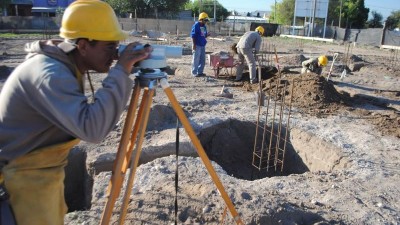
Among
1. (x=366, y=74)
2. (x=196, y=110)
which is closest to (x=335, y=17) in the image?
(x=366, y=74)

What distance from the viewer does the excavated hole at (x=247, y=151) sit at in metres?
5.39

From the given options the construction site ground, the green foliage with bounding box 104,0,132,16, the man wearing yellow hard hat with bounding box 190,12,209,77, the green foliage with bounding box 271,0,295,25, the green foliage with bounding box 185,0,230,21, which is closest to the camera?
the construction site ground

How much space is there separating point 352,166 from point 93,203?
320cm

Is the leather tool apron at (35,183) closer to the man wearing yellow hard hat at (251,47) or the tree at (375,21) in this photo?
the man wearing yellow hard hat at (251,47)

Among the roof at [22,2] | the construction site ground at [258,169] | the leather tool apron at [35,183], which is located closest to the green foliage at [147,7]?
the roof at [22,2]

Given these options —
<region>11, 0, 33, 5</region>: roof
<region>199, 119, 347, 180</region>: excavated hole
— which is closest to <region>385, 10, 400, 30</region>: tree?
<region>11, 0, 33, 5</region>: roof

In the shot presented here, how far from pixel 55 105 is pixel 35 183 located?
438 millimetres

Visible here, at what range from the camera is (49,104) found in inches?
55.1

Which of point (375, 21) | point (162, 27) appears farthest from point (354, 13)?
point (162, 27)

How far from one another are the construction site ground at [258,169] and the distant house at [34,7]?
35.9 m

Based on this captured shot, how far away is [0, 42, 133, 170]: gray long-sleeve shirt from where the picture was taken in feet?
4.60

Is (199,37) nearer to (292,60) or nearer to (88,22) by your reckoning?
(292,60)

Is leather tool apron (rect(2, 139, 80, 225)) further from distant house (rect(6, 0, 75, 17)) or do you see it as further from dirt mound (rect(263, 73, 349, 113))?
distant house (rect(6, 0, 75, 17))

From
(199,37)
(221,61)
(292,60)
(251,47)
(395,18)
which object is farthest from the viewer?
(395,18)
